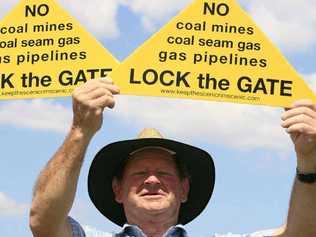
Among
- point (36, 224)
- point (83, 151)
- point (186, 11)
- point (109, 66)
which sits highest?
point (186, 11)

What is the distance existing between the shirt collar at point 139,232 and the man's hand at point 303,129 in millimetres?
1209

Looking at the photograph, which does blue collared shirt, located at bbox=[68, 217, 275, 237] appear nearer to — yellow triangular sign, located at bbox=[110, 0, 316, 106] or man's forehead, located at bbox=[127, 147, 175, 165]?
man's forehead, located at bbox=[127, 147, 175, 165]

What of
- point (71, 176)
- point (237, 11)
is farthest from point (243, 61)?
point (71, 176)

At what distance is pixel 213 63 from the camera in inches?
286

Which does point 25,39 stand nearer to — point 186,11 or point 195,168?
point 186,11

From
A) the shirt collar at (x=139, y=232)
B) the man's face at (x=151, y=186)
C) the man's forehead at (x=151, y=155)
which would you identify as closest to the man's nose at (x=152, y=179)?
the man's face at (x=151, y=186)

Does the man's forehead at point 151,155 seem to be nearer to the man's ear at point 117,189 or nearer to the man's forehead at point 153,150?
the man's forehead at point 153,150

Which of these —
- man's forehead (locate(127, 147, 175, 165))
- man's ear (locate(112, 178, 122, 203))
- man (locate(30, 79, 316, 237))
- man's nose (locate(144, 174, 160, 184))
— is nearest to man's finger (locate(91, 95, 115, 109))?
man (locate(30, 79, 316, 237))

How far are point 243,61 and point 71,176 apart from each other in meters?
1.64

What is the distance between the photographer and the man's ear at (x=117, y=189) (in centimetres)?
800

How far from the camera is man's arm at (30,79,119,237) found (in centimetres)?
679

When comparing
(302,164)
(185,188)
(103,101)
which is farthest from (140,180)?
(302,164)

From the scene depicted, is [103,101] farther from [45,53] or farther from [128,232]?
[128,232]

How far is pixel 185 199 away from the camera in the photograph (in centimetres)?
809
